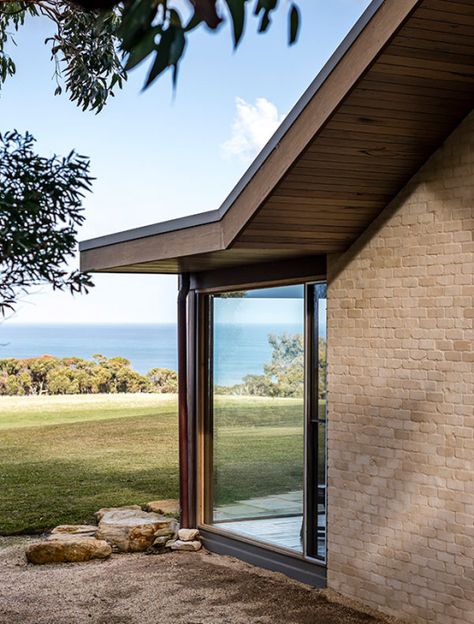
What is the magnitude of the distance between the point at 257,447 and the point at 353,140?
142 inches

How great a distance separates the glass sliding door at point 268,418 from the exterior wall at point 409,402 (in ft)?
1.50

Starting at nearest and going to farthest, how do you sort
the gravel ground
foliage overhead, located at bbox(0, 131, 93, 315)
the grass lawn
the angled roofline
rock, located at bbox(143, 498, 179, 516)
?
1. the angled roofline
2. foliage overhead, located at bbox(0, 131, 93, 315)
3. the gravel ground
4. rock, located at bbox(143, 498, 179, 516)
5. the grass lawn

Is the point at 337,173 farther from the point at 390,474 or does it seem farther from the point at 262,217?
the point at 390,474

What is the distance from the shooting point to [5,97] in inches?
1842

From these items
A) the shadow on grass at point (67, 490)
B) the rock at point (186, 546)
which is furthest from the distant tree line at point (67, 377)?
the rock at point (186, 546)

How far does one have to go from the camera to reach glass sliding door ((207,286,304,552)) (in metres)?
8.37

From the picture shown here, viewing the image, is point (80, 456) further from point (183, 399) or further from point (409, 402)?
point (409, 402)

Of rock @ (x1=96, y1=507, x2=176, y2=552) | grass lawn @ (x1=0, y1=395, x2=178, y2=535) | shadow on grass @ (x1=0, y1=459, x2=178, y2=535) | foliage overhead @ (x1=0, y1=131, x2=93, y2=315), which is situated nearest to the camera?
foliage overhead @ (x1=0, y1=131, x2=93, y2=315)

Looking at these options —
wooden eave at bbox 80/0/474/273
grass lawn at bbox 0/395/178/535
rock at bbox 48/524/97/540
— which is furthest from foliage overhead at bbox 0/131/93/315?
grass lawn at bbox 0/395/178/535

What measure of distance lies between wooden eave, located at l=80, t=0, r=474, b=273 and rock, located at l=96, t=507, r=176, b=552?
9.76 feet

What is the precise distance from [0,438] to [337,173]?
52.9ft

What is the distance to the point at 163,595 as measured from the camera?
7801 mm

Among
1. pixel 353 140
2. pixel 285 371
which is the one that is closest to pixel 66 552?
pixel 285 371

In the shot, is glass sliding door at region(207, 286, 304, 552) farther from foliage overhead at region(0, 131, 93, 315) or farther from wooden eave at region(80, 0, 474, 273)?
foliage overhead at region(0, 131, 93, 315)
